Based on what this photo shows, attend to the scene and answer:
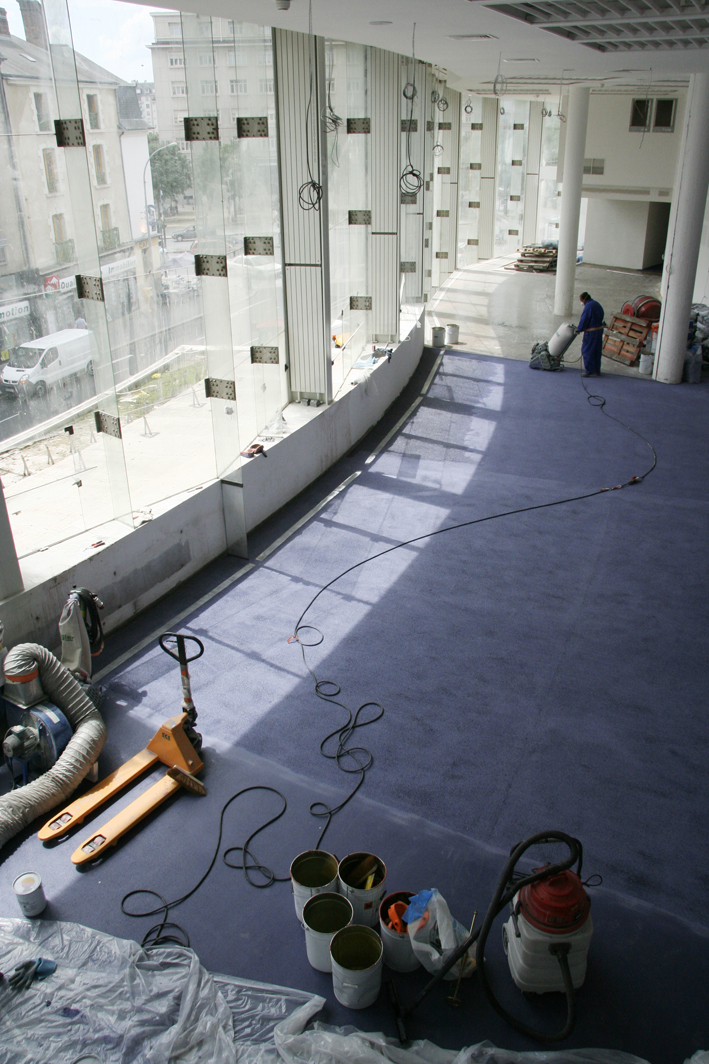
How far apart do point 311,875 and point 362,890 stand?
0.43 m

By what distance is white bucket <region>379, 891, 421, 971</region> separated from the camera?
4395mm

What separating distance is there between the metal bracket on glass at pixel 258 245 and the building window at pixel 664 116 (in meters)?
17.6

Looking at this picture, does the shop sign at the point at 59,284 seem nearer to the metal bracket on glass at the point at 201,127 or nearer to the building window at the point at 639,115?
the metal bracket on glass at the point at 201,127

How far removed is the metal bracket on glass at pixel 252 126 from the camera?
8.48 m

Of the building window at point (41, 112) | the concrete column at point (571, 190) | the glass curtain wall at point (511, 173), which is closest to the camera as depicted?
the building window at point (41, 112)

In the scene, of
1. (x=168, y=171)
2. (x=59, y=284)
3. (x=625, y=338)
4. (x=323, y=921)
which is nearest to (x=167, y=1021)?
(x=323, y=921)

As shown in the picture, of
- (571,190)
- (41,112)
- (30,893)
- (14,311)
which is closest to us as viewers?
(30,893)

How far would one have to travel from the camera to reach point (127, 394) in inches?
308

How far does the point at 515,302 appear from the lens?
68.1ft

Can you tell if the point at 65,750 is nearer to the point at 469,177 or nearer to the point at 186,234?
the point at 186,234

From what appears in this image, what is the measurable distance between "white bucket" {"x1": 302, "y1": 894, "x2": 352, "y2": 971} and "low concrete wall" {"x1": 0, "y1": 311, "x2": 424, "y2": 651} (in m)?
3.44

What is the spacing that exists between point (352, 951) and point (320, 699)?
251 cm

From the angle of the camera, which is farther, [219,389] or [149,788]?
[219,389]

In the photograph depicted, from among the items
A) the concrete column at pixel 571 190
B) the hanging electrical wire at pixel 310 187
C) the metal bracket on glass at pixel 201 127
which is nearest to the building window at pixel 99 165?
the metal bracket on glass at pixel 201 127
